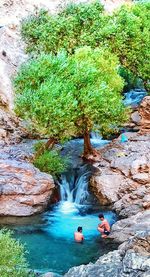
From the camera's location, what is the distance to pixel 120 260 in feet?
31.8

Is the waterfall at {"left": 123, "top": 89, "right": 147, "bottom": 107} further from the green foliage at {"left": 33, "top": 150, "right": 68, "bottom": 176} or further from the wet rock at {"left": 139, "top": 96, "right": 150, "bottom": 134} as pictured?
the green foliage at {"left": 33, "top": 150, "right": 68, "bottom": 176}

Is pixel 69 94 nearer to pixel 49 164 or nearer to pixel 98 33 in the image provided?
pixel 49 164

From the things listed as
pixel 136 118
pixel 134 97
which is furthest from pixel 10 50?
pixel 136 118

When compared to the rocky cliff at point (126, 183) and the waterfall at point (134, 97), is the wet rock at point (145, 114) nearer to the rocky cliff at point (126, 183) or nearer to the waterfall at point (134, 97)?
the rocky cliff at point (126, 183)

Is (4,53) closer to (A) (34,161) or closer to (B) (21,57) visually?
(B) (21,57)

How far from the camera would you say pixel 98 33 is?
2995cm

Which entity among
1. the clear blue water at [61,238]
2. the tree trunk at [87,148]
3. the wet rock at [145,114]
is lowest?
the clear blue water at [61,238]

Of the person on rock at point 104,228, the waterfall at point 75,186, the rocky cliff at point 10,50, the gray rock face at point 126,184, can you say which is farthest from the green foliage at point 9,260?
the rocky cliff at point 10,50

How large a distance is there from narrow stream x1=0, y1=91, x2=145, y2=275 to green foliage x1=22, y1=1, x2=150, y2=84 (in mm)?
9199

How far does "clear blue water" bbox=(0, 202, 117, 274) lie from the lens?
1620 centimetres

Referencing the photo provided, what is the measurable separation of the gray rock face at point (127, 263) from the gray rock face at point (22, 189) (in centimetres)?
1075

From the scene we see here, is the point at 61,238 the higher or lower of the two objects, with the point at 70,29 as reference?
lower

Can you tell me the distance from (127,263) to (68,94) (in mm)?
14611

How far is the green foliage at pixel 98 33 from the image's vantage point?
98.8 feet
